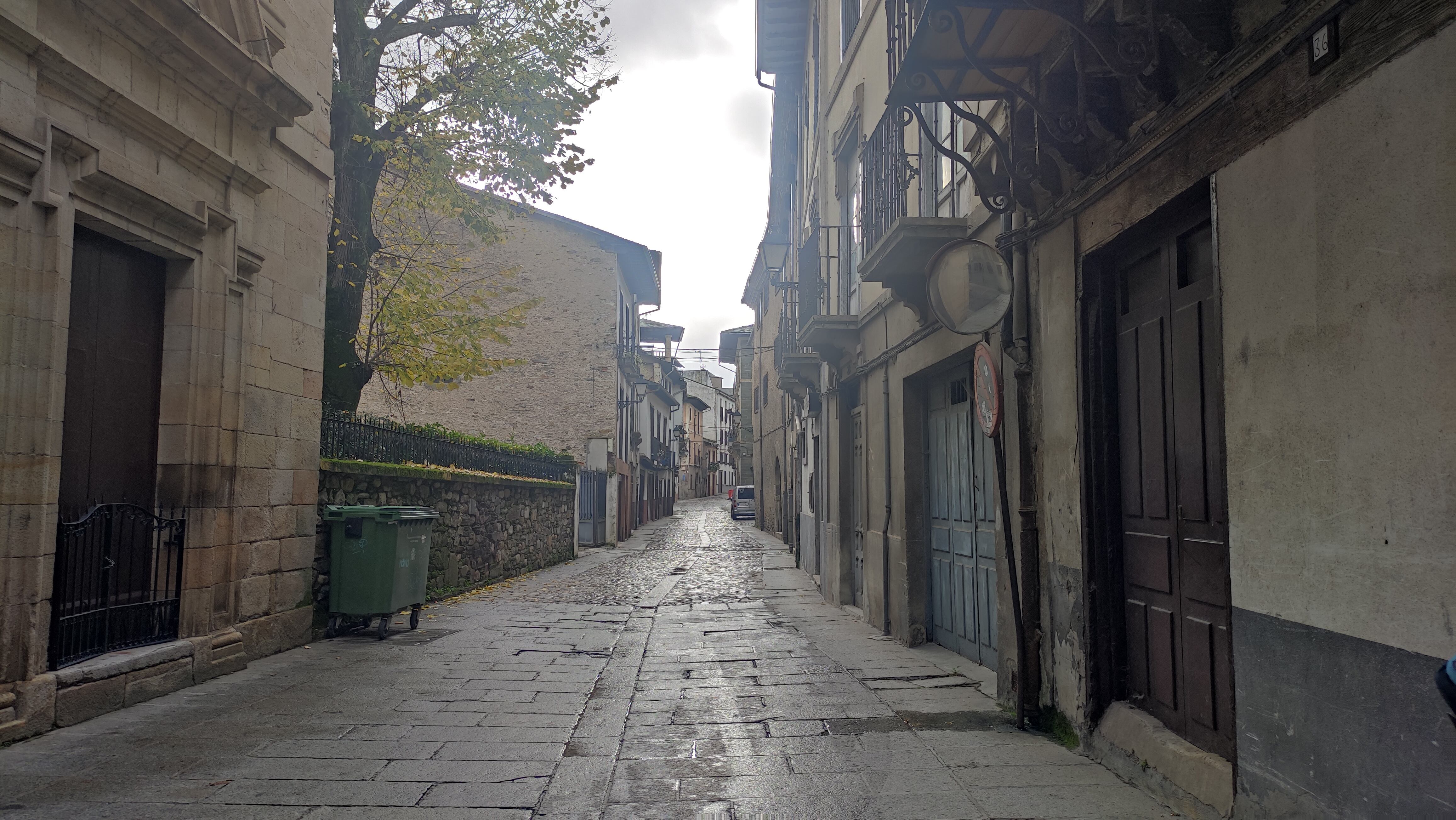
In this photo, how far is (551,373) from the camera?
28.8 meters

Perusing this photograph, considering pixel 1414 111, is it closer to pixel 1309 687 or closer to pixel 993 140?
pixel 1309 687

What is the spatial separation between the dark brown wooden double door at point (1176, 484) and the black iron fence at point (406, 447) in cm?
717

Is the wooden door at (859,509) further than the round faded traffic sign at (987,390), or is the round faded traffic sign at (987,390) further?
the wooden door at (859,509)

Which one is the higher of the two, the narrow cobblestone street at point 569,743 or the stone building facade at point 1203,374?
the stone building facade at point 1203,374

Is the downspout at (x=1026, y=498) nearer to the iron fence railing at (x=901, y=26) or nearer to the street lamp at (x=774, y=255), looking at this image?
the iron fence railing at (x=901, y=26)

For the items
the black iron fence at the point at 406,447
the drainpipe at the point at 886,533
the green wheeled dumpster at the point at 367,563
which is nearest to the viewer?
the green wheeled dumpster at the point at 367,563

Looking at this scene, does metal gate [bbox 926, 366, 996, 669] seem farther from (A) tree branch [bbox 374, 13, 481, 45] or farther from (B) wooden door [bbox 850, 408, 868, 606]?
(A) tree branch [bbox 374, 13, 481, 45]

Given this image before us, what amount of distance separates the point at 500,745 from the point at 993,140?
4.28m

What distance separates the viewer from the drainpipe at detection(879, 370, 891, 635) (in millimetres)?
9555

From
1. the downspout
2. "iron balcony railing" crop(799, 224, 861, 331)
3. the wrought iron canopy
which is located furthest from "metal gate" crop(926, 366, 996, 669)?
"iron balcony railing" crop(799, 224, 861, 331)

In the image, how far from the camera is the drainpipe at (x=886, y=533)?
31.3 ft

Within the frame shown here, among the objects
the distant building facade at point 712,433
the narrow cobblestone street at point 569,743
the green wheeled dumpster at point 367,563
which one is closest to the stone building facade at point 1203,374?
the narrow cobblestone street at point 569,743

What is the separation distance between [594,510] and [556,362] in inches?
184

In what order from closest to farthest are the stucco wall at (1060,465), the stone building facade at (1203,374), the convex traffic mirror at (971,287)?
the stone building facade at (1203,374) < the stucco wall at (1060,465) < the convex traffic mirror at (971,287)
